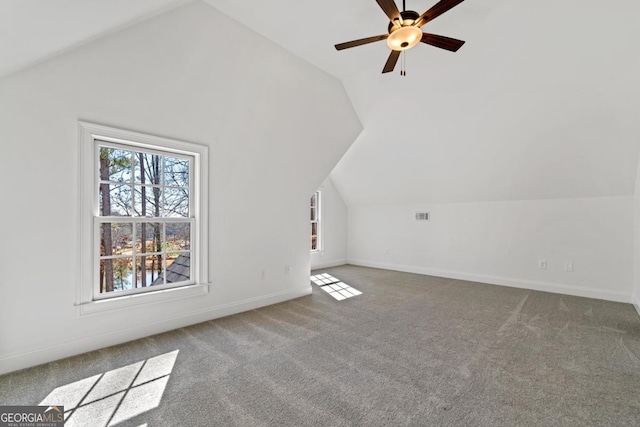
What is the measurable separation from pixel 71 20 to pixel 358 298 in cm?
405

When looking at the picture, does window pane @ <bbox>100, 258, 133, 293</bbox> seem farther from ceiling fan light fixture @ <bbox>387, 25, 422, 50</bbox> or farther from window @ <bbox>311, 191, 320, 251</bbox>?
window @ <bbox>311, 191, 320, 251</bbox>

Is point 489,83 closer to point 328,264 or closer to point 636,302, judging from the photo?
point 636,302

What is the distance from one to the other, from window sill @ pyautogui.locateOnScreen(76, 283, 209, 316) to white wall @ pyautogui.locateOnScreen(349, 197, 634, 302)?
14.2 feet

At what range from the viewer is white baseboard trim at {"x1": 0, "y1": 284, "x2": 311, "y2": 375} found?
2.20 m

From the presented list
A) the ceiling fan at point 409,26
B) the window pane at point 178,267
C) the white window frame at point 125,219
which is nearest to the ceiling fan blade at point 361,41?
the ceiling fan at point 409,26

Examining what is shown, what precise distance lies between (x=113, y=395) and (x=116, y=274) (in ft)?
3.92

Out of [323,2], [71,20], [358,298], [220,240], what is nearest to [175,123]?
[71,20]

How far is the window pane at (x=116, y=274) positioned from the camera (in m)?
2.66

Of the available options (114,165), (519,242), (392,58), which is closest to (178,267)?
(114,165)

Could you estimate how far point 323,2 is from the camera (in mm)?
2490

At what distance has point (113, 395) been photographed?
1900 mm

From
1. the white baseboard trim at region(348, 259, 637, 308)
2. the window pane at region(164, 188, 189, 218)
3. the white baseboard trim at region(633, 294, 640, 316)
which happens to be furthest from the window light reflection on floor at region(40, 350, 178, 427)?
the white baseboard trim at region(633, 294, 640, 316)

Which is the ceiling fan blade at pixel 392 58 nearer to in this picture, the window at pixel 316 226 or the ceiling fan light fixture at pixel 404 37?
the ceiling fan light fixture at pixel 404 37

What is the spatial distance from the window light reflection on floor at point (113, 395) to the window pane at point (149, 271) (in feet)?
2.89
